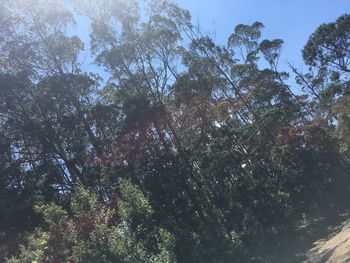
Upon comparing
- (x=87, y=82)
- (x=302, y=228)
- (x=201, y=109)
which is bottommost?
(x=302, y=228)

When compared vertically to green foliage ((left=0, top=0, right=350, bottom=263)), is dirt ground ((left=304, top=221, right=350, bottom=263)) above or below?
below

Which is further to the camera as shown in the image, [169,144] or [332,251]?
[169,144]

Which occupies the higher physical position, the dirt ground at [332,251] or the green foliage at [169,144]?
the green foliage at [169,144]

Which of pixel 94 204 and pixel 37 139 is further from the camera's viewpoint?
pixel 37 139

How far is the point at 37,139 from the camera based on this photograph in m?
28.6

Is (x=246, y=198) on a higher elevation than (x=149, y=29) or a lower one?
lower

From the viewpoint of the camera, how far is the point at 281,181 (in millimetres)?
33062

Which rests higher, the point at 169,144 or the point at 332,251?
the point at 169,144

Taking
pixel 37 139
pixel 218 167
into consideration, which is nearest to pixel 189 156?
pixel 218 167

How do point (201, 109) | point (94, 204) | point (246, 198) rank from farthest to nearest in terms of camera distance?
point (201, 109)
point (246, 198)
point (94, 204)

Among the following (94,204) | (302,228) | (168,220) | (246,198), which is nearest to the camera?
(94,204)

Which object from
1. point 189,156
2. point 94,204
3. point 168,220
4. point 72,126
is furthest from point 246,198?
point 94,204

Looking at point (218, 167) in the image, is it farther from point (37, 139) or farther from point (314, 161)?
point (37, 139)

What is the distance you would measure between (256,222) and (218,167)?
19.3 ft
